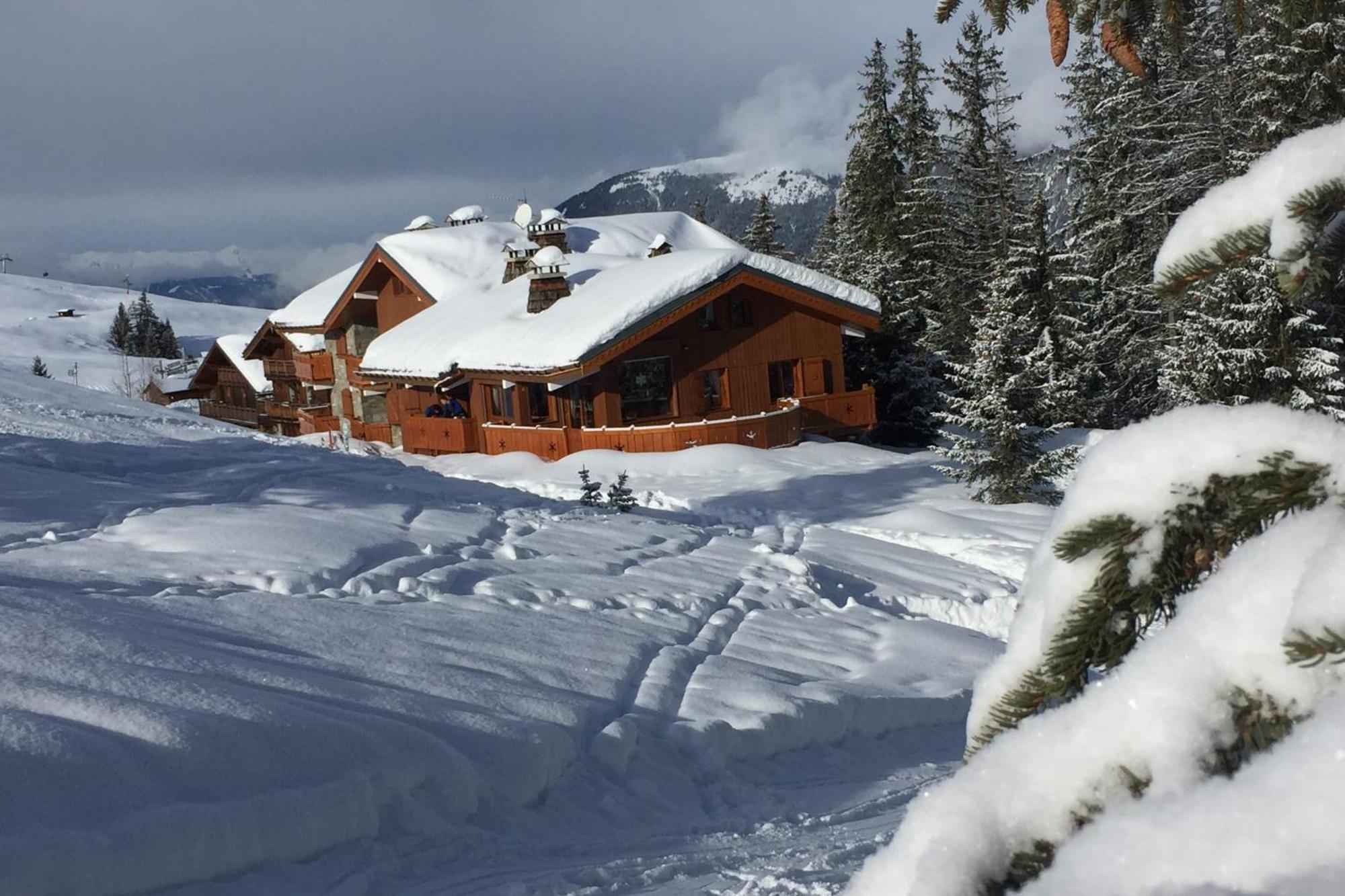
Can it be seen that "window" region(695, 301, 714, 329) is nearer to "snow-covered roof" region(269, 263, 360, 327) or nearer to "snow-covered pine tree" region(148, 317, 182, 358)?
"snow-covered roof" region(269, 263, 360, 327)

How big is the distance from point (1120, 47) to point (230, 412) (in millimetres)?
71572

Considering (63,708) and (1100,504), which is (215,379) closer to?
(63,708)

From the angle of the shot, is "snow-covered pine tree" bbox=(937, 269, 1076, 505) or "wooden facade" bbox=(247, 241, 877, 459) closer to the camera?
"snow-covered pine tree" bbox=(937, 269, 1076, 505)

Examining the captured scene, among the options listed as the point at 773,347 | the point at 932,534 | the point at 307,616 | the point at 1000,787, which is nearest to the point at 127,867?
the point at 307,616

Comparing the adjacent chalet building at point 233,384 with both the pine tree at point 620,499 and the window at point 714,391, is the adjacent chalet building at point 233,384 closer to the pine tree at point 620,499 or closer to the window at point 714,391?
the window at point 714,391

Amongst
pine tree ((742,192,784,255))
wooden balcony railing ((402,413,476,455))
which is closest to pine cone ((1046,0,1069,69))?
wooden balcony railing ((402,413,476,455))

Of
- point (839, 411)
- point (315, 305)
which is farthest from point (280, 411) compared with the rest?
point (839, 411)

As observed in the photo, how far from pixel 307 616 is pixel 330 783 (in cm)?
359

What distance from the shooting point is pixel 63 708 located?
268 inches

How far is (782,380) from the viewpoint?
3544 centimetres

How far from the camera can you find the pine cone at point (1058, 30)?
151 inches

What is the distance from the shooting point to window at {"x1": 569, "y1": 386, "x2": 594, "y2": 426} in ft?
109

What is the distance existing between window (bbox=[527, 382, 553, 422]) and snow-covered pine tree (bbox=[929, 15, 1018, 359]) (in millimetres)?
17291

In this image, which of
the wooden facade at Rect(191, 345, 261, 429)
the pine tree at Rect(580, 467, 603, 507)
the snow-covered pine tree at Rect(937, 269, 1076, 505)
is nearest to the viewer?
the pine tree at Rect(580, 467, 603, 507)
